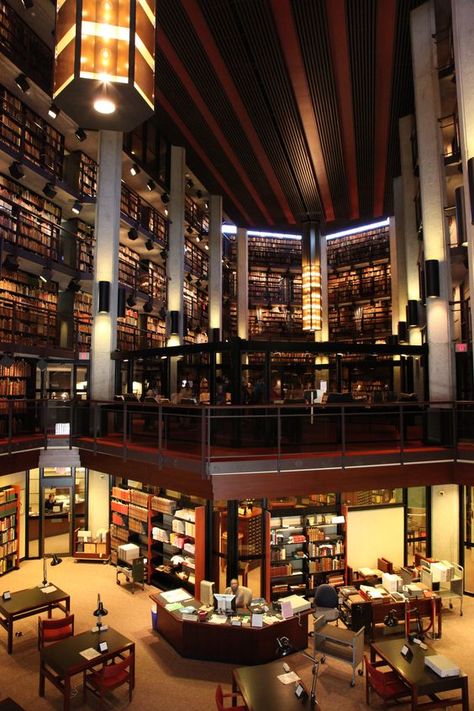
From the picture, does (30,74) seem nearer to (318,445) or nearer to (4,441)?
(4,441)

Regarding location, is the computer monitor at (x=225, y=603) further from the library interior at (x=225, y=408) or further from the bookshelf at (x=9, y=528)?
the bookshelf at (x=9, y=528)

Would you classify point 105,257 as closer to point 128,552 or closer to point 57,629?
point 128,552

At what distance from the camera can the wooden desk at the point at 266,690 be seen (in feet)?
16.1

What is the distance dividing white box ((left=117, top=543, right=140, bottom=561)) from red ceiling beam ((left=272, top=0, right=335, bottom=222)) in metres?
11.4

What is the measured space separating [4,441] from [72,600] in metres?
3.17

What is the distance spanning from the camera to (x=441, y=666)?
5570 mm

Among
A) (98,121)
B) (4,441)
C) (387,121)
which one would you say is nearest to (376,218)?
(387,121)

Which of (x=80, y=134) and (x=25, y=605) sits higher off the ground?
(x=80, y=134)

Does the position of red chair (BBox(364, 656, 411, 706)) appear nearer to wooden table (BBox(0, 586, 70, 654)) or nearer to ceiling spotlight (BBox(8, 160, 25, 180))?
wooden table (BBox(0, 586, 70, 654))

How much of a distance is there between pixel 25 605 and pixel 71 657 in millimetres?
1839

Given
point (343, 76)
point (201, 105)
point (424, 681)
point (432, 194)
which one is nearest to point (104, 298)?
point (201, 105)

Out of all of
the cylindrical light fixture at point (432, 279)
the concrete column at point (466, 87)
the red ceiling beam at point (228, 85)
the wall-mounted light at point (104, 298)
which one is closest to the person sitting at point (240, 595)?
the concrete column at point (466, 87)

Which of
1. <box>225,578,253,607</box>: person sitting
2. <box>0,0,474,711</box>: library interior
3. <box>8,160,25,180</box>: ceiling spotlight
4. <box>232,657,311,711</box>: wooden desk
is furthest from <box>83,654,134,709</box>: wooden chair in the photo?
<box>8,160,25,180</box>: ceiling spotlight

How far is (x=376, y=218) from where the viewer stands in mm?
21297
